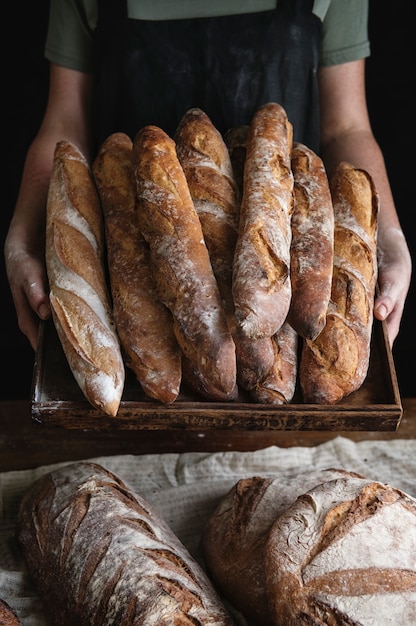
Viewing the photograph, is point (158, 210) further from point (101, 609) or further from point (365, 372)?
point (101, 609)

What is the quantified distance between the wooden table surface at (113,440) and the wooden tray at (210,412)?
0.57 meters

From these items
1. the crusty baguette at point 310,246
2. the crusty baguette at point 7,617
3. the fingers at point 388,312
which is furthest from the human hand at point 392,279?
the crusty baguette at point 7,617

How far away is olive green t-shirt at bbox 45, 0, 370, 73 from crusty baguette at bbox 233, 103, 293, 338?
1.46ft

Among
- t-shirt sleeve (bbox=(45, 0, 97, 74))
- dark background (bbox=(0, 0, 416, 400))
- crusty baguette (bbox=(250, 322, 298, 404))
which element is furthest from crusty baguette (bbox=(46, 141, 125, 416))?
dark background (bbox=(0, 0, 416, 400))

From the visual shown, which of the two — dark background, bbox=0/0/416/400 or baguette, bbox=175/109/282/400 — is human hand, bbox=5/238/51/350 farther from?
dark background, bbox=0/0/416/400

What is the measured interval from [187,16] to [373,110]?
40.8 inches

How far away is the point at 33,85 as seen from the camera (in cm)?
267

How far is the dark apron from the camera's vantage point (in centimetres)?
178

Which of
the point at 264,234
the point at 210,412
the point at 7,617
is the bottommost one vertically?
the point at 7,617

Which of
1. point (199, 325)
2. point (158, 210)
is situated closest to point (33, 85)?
point (158, 210)

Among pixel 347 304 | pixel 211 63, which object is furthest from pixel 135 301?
pixel 211 63

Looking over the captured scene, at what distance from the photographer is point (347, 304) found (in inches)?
51.8

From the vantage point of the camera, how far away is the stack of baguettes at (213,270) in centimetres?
118

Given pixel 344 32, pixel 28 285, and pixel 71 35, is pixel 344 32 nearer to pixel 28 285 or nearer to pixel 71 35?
pixel 71 35
